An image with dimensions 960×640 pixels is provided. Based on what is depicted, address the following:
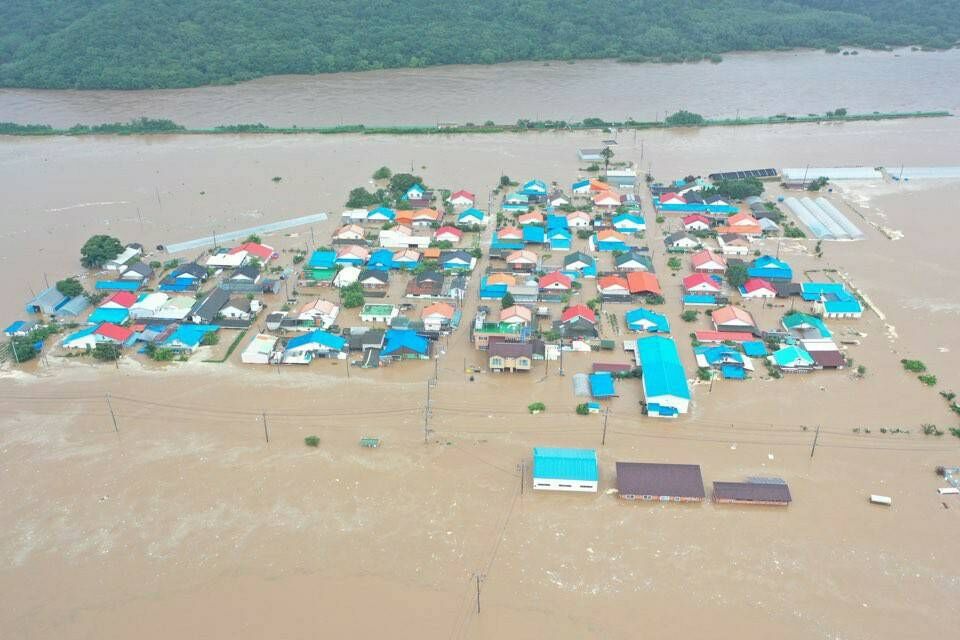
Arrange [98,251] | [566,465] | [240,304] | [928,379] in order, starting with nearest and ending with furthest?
[566,465]
[928,379]
[240,304]
[98,251]

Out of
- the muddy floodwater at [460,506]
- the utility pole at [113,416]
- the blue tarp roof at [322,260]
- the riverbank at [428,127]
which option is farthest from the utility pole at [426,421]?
the riverbank at [428,127]

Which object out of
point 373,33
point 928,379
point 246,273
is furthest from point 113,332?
point 373,33

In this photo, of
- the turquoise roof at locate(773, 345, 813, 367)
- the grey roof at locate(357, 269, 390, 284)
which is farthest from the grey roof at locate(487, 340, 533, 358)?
the turquoise roof at locate(773, 345, 813, 367)

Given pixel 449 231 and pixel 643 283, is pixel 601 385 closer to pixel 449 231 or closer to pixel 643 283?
pixel 643 283

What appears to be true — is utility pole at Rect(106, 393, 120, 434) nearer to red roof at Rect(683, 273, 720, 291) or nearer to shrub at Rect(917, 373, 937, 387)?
red roof at Rect(683, 273, 720, 291)

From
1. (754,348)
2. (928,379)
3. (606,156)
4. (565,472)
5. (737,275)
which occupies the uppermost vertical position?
(606,156)

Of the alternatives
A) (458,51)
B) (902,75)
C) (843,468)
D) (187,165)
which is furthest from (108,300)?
(902,75)

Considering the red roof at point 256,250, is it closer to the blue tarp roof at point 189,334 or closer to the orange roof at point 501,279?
the blue tarp roof at point 189,334
